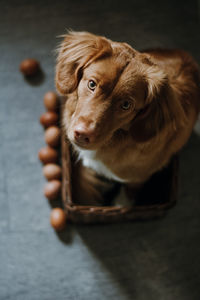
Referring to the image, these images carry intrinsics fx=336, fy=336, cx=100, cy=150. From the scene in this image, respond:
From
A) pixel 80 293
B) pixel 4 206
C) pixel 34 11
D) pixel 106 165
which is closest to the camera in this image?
pixel 106 165

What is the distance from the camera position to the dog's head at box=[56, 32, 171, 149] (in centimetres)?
129

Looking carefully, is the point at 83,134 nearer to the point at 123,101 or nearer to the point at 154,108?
the point at 123,101

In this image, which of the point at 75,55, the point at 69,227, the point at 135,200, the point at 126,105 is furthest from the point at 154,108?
the point at 69,227

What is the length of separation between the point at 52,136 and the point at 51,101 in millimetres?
216

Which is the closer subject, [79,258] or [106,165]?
[106,165]

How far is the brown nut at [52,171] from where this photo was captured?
1.97 m

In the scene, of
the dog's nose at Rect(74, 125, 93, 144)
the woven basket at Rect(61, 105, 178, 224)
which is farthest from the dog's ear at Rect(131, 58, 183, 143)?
the woven basket at Rect(61, 105, 178, 224)

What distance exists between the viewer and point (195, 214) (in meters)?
2.02

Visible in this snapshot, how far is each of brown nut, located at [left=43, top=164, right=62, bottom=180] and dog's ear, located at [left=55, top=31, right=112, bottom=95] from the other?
25.3 inches

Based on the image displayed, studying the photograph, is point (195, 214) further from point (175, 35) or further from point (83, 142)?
point (175, 35)

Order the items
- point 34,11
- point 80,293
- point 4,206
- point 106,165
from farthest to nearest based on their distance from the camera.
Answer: point 34,11 → point 4,206 → point 80,293 → point 106,165

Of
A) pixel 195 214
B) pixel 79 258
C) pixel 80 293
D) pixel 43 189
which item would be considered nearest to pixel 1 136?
pixel 43 189

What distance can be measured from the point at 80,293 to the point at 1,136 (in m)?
1.03

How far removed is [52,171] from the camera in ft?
6.46
